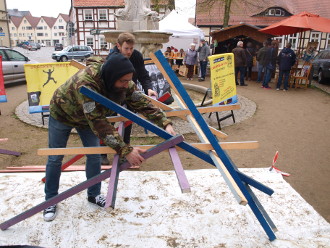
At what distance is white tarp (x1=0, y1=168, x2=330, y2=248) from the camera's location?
246cm

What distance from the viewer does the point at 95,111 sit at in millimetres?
2021

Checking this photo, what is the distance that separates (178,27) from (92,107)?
49.3 feet

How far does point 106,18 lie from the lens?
38.6m

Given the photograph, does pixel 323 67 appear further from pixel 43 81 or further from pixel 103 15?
pixel 103 15

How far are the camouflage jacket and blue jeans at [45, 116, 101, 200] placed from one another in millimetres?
107

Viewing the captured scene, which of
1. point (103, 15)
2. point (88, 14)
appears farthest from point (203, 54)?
point (88, 14)

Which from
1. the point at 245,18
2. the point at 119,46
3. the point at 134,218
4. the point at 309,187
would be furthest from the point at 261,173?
the point at 245,18

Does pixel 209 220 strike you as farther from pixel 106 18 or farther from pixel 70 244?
pixel 106 18

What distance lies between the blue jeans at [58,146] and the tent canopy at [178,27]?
13.8 meters

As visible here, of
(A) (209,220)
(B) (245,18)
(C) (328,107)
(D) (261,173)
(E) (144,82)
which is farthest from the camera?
(B) (245,18)

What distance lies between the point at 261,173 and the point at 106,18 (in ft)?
128

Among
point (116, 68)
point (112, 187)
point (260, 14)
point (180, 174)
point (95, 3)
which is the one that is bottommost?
point (112, 187)

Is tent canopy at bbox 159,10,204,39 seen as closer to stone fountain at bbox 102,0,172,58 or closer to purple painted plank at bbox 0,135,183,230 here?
stone fountain at bbox 102,0,172,58

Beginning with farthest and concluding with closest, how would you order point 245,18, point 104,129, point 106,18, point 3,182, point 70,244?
point 106,18 → point 245,18 → point 3,182 → point 70,244 → point 104,129
